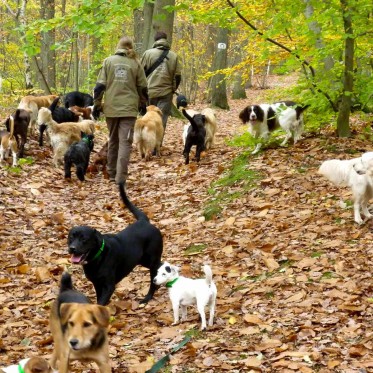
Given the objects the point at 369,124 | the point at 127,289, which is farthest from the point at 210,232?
the point at 369,124

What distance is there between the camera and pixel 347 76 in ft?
32.0

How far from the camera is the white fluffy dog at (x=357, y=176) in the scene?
6684mm

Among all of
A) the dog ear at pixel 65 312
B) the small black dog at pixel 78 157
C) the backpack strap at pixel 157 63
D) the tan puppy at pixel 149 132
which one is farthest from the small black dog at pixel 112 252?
the backpack strap at pixel 157 63

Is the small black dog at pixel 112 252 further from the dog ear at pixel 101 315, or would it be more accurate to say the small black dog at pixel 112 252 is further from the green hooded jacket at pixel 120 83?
the green hooded jacket at pixel 120 83

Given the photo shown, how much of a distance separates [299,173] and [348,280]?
389 centimetres

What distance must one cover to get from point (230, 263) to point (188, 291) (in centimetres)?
151

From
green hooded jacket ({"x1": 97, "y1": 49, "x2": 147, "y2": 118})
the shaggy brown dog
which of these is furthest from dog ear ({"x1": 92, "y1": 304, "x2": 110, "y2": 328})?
the shaggy brown dog

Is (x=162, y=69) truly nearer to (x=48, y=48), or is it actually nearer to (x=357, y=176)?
(x=357, y=176)

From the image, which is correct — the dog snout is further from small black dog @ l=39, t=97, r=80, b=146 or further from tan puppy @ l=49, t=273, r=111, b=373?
small black dog @ l=39, t=97, r=80, b=146

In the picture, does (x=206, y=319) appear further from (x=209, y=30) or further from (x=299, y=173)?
(x=209, y=30)

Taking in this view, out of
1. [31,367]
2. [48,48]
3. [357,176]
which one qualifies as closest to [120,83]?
[357,176]

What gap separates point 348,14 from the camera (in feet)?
28.2

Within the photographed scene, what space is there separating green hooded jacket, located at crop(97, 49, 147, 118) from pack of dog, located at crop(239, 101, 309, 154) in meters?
2.63

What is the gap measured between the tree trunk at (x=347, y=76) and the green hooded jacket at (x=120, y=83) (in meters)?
3.81
